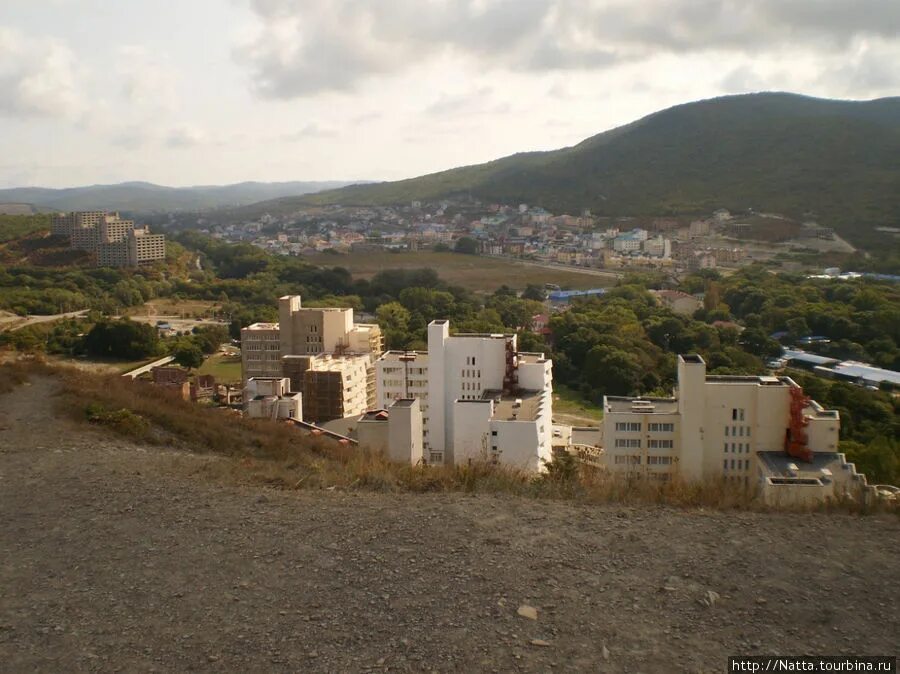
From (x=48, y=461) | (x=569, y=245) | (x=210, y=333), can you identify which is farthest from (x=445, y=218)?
(x=48, y=461)

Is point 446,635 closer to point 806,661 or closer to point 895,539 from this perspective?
point 806,661

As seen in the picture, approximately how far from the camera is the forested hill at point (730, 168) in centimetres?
3553

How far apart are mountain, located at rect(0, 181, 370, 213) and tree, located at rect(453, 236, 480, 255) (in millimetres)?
52001

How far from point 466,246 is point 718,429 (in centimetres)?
3204

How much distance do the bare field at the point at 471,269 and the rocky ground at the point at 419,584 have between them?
24778mm

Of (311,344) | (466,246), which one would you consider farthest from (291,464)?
(466,246)

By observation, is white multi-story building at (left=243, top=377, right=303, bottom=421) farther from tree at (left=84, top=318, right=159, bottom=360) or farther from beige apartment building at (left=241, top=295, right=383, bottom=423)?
tree at (left=84, top=318, right=159, bottom=360)

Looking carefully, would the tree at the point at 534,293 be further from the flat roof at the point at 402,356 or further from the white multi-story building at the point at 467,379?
the white multi-story building at the point at 467,379

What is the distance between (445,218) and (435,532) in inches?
1926

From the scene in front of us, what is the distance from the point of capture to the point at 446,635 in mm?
2154

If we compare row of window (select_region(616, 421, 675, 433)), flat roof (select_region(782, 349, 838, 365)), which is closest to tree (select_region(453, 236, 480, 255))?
flat roof (select_region(782, 349, 838, 365))

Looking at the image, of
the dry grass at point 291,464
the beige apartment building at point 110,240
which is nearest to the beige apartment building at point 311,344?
the dry grass at point 291,464

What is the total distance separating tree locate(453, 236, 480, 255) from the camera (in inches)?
1528

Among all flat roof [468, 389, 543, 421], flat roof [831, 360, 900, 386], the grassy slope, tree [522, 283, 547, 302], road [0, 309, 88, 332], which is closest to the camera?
flat roof [468, 389, 543, 421]
